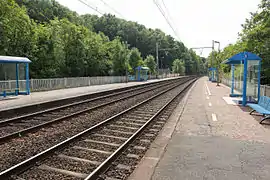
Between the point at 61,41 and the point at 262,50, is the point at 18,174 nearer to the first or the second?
the point at 262,50

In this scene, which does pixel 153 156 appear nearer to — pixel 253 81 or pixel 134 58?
pixel 253 81

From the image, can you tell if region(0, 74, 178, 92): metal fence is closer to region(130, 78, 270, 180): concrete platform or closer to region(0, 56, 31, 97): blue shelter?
region(0, 56, 31, 97): blue shelter

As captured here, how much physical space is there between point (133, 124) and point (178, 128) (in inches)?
66.1

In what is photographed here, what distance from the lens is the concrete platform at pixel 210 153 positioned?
13.2ft

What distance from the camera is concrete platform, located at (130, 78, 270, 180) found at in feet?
13.2

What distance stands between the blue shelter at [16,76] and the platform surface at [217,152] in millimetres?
13974

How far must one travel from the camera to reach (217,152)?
16.8 feet

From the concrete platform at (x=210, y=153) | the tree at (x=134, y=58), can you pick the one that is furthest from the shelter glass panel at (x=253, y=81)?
the tree at (x=134, y=58)

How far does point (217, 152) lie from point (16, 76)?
56.6ft

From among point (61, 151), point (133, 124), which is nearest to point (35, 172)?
point (61, 151)

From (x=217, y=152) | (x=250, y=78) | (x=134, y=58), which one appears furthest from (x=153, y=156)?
(x=134, y=58)

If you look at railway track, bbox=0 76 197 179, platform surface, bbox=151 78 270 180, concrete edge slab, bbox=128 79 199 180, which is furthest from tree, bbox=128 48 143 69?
railway track, bbox=0 76 197 179

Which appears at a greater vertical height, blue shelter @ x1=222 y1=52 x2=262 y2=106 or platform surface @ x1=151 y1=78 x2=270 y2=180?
blue shelter @ x1=222 y1=52 x2=262 y2=106

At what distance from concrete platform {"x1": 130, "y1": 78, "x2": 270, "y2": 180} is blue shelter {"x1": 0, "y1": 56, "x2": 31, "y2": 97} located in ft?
45.4
